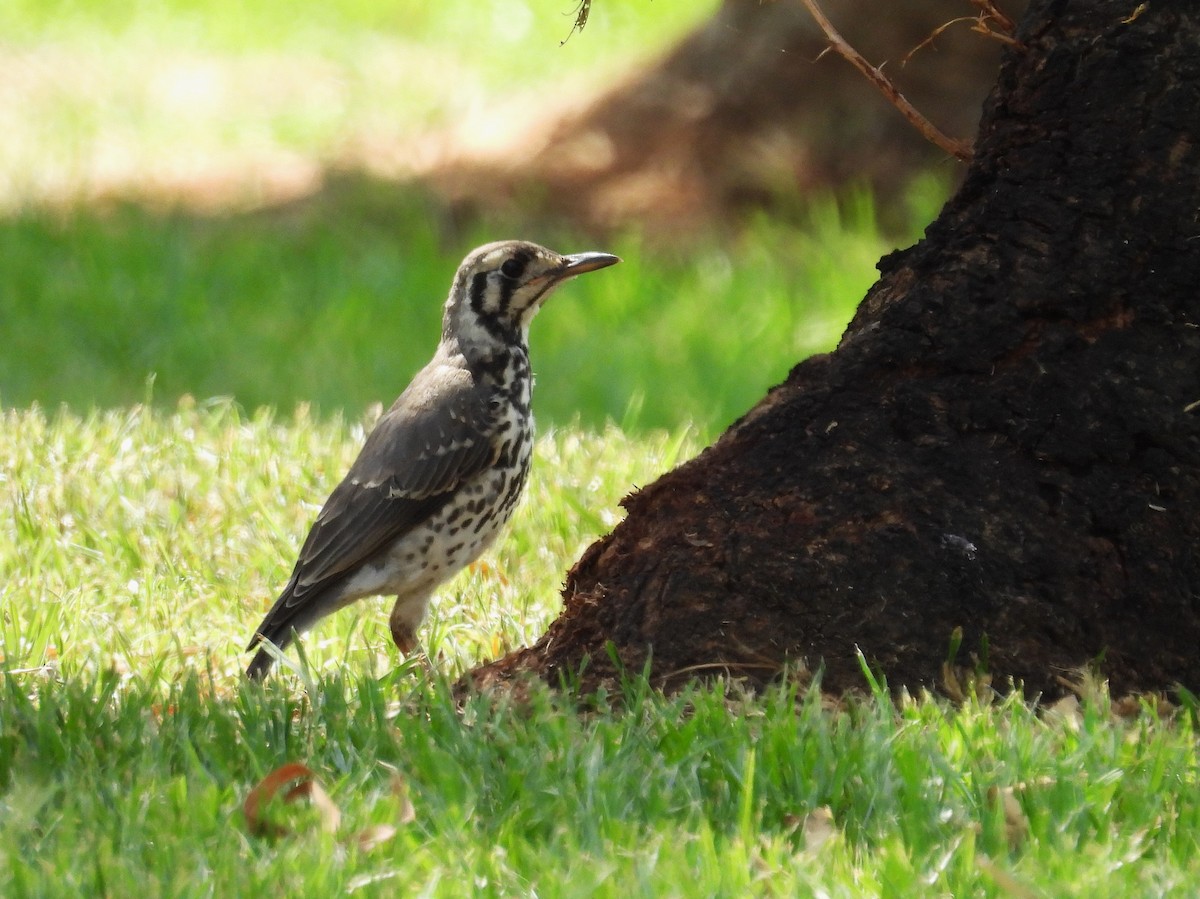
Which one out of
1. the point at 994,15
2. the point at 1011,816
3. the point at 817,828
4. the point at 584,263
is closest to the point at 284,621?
the point at 584,263

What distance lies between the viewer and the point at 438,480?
16.7ft

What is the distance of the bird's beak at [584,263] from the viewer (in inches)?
207

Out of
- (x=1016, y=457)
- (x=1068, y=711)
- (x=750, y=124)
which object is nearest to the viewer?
(x=1068, y=711)

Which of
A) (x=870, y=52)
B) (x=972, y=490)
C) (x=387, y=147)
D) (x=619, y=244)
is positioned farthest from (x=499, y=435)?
(x=387, y=147)

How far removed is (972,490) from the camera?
4.13 metres

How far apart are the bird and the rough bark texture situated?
565 centimetres

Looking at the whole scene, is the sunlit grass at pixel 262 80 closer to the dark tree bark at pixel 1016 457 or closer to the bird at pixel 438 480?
the bird at pixel 438 480

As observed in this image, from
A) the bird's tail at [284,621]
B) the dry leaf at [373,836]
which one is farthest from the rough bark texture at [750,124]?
the dry leaf at [373,836]

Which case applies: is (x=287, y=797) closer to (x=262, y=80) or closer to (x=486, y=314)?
(x=486, y=314)

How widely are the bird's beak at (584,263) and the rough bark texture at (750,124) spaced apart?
5.61 meters

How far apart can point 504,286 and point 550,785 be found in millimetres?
2211

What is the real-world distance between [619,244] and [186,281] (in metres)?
2.51

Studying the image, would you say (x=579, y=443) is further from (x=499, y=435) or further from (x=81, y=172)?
(x=81, y=172)

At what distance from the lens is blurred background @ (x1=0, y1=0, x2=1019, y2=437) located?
875 centimetres
